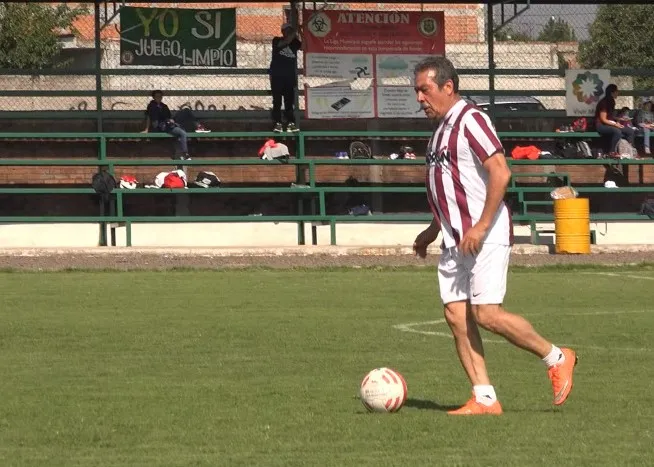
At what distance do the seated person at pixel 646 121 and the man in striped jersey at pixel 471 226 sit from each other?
1996 centimetres

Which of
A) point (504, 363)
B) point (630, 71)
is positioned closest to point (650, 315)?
point (504, 363)

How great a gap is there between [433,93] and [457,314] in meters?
1.21

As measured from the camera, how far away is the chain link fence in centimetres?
2731

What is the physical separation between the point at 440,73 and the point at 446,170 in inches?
20.6

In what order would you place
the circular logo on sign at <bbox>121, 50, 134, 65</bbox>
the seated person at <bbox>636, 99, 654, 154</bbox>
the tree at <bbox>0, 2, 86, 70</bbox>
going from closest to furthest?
the circular logo on sign at <bbox>121, 50, 134, 65</bbox> < the seated person at <bbox>636, 99, 654, 154</bbox> < the tree at <bbox>0, 2, 86, 70</bbox>

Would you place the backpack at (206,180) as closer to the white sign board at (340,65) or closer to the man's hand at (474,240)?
the white sign board at (340,65)

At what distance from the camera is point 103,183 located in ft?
81.8

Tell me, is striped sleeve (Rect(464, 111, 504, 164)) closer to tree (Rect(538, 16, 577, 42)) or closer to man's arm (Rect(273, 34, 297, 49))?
man's arm (Rect(273, 34, 297, 49))

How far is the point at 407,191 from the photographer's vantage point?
26.1m

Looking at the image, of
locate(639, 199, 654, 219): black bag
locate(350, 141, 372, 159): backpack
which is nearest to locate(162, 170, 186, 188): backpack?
locate(350, 141, 372, 159): backpack

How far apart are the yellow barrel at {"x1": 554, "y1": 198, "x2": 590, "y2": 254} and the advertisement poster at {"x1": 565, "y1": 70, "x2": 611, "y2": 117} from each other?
13.0ft

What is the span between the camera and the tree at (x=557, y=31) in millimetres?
29163

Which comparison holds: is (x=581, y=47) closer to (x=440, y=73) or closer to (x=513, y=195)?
(x=513, y=195)

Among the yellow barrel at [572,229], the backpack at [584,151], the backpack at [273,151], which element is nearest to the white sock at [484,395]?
the yellow barrel at [572,229]
